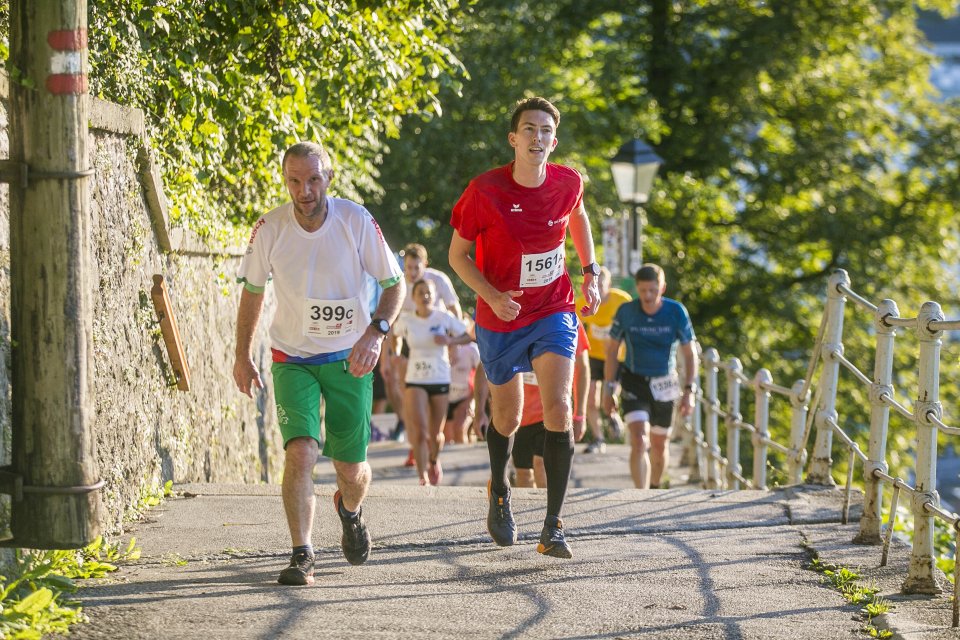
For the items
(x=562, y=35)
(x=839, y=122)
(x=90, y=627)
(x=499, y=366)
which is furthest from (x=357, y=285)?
(x=839, y=122)

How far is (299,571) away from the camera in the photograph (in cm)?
599

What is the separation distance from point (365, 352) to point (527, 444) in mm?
4084

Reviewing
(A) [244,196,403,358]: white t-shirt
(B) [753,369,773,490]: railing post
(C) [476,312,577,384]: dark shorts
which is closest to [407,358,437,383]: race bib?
(B) [753,369,773,490]: railing post

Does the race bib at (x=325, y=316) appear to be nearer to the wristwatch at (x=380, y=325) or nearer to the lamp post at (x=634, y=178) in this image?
the wristwatch at (x=380, y=325)

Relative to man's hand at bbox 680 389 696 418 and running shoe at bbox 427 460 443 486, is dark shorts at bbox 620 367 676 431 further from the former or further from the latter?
running shoe at bbox 427 460 443 486

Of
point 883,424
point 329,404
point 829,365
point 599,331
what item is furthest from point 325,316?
point 599,331

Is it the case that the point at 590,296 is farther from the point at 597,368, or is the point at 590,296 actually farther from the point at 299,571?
the point at 597,368

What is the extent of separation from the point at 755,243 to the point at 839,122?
281 cm

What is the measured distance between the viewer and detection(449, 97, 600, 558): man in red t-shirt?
21.8 ft

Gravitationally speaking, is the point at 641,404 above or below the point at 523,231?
below

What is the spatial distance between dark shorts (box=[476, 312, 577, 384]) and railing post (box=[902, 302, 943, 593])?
1584mm

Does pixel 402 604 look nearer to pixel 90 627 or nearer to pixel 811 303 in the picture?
pixel 90 627

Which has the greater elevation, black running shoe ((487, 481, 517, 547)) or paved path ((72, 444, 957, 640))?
black running shoe ((487, 481, 517, 547))

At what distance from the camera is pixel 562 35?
89.0ft
